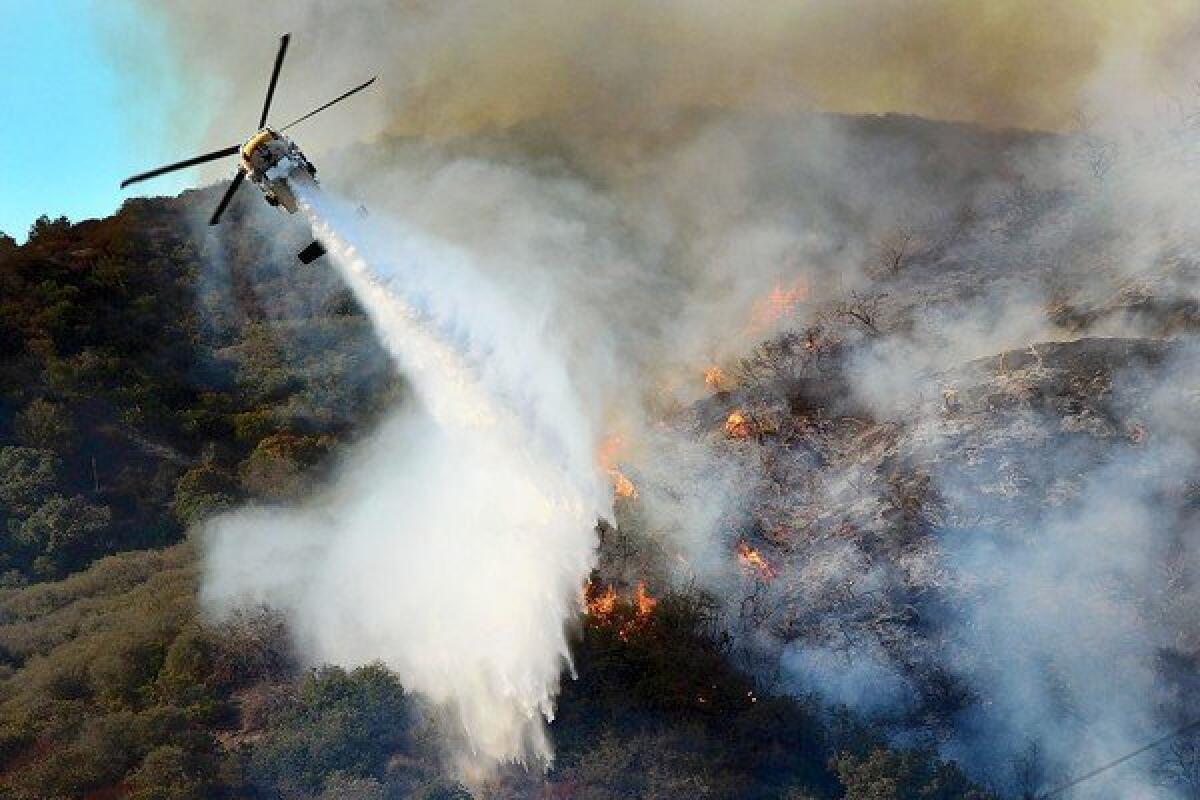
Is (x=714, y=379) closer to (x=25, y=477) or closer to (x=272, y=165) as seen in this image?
(x=272, y=165)

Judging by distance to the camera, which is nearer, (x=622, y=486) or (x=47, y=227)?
(x=622, y=486)

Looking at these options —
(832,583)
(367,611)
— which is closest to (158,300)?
(367,611)

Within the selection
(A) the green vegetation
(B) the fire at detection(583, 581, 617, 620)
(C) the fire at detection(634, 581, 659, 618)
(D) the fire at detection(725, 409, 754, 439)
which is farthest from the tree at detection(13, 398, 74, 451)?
(D) the fire at detection(725, 409, 754, 439)

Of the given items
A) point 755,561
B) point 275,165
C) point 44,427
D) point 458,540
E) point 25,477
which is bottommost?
point 755,561

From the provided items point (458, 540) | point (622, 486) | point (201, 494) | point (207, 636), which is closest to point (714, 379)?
point (622, 486)

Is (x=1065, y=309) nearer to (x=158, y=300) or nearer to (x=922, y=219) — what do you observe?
(x=922, y=219)

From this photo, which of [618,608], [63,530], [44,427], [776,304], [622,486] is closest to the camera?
[618,608]

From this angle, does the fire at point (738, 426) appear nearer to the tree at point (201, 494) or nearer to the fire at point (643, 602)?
the fire at point (643, 602)
